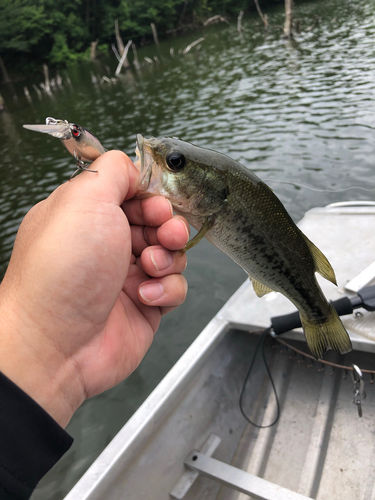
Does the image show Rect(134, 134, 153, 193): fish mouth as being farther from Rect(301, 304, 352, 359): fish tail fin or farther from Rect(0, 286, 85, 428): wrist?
Rect(301, 304, 352, 359): fish tail fin

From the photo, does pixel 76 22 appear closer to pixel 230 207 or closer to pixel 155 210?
pixel 155 210

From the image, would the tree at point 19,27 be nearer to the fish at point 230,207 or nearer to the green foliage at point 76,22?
the green foliage at point 76,22

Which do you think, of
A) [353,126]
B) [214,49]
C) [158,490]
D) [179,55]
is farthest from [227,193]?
[179,55]

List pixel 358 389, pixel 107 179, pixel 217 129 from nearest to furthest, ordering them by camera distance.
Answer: pixel 107 179 < pixel 358 389 < pixel 217 129

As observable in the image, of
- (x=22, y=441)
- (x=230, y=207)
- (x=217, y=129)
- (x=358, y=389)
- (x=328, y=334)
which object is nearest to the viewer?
(x=22, y=441)

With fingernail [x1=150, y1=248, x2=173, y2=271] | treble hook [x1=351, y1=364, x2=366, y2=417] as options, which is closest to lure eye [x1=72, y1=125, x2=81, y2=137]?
fingernail [x1=150, y1=248, x2=173, y2=271]

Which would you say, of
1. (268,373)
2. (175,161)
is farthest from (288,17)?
(175,161)

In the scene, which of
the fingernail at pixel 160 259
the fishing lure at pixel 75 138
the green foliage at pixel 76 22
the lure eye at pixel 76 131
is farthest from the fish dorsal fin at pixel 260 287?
the green foliage at pixel 76 22

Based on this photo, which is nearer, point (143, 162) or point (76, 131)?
point (76, 131)
